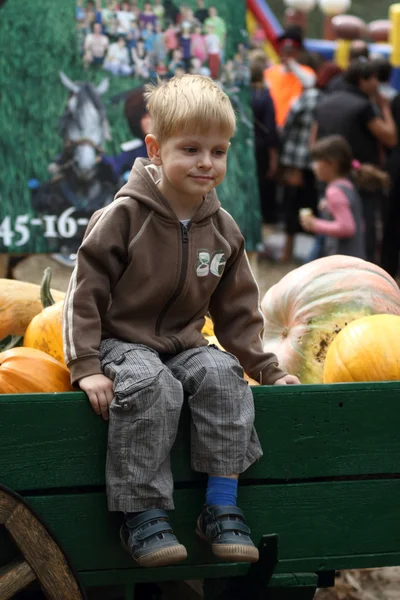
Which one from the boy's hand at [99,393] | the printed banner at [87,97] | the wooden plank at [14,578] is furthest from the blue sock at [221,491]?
the printed banner at [87,97]

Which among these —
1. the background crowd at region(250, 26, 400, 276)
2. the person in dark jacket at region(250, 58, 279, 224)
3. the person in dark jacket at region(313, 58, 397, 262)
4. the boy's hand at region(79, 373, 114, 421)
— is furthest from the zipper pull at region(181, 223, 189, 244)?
the person in dark jacket at region(250, 58, 279, 224)

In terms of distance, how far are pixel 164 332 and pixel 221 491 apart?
0.48m

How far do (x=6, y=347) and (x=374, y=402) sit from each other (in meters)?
1.30

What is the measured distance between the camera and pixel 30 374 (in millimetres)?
2625

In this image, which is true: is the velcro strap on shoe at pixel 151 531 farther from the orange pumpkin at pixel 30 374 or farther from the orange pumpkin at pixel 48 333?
the orange pumpkin at pixel 48 333

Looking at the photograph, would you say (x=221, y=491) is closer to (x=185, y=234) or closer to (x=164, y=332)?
(x=164, y=332)

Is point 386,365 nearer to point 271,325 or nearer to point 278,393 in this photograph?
point 278,393

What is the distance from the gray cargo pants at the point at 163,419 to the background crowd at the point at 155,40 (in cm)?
303

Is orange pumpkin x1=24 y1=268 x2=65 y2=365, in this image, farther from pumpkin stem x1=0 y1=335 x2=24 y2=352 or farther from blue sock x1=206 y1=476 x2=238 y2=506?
blue sock x1=206 y1=476 x2=238 y2=506

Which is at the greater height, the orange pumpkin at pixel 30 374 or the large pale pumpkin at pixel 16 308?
the orange pumpkin at pixel 30 374

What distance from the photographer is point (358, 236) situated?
724 centimetres

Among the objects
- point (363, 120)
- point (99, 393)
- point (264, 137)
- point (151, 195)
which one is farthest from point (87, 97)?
point (264, 137)

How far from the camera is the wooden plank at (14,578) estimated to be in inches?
93.1

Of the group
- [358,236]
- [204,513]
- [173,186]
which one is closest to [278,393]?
[204,513]
